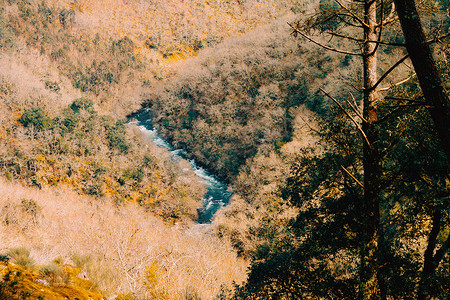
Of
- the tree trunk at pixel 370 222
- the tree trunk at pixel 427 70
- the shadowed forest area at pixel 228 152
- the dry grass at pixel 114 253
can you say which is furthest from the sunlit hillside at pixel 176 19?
the tree trunk at pixel 427 70

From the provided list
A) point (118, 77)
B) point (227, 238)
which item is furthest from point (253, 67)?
point (227, 238)

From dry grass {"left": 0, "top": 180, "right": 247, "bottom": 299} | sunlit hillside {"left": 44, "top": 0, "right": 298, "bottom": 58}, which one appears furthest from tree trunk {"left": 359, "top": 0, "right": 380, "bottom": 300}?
sunlit hillside {"left": 44, "top": 0, "right": 298, "bottom": 58}

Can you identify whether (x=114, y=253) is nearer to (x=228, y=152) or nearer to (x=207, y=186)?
(x=207, y=186)

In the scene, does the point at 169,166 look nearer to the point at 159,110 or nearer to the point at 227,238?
the point at 227,238

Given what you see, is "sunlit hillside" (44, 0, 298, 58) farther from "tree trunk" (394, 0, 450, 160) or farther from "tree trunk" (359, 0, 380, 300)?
"tree trunk" (394, 0, 450, 160)

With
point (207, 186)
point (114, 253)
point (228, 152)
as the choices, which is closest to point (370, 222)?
point (114, 253)

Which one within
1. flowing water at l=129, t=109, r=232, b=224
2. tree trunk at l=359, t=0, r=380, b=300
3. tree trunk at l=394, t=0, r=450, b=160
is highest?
tree trunk at l=394, t=0, r=450, b=160

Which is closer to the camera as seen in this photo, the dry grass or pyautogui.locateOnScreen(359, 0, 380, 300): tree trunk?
A: pyautogui.locateOnScreen(359, 0, 380, 300): tree trunk

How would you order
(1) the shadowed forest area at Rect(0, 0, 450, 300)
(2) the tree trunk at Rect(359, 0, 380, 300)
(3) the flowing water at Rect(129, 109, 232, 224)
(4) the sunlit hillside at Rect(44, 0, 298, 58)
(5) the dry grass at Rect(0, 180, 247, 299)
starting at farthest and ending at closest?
(4) the sunlit hillside at Rect(44, 0, 298, 58) → (3) the flowing water at Rect(129, 109, 232, 224) → (5) the dry grass at Rect(0, 180, 247, 299) → (1) the shadowed forest area at Rect(0, 0, 450, 300) → (2) the tree trunk at Rect(359, 0, 380, 300)
